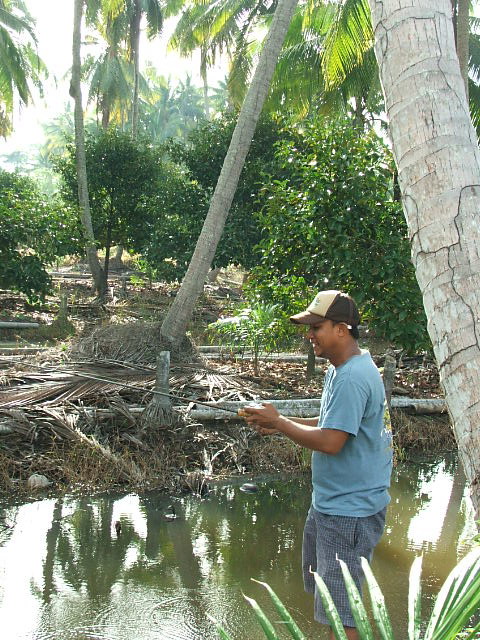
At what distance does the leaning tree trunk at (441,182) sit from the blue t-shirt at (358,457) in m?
0.79

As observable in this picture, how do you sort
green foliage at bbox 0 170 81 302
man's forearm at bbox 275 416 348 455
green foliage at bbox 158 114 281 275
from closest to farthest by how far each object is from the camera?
man's forearm at bbox 275 416 348 455, green foliage at bbox 0 170 81 302, green foliage at bbox 158 114 281 275

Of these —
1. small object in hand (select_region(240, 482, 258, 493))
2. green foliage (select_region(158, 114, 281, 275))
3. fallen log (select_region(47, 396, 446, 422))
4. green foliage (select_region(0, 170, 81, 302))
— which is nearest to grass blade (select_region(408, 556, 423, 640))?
fallen log (select_region(47, 396, 446, 422))

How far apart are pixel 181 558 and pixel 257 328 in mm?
4210

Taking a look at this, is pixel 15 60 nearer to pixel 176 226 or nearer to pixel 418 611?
pixel 176 226

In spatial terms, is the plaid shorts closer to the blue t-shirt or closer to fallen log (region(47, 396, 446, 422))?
the blue t-shirt

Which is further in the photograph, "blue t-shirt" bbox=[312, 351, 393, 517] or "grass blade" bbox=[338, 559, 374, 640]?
"blue t-shirt" bbox=[312, 351, 393, 517]

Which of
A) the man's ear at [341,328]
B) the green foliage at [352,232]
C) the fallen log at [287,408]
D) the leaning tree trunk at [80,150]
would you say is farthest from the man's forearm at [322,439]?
the leaning tree trunk at [80,150]

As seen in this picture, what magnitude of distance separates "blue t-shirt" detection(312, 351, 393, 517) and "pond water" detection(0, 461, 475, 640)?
164 centimetres

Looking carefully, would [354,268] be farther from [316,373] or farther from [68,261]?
[68,261]

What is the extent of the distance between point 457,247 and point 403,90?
0.56m

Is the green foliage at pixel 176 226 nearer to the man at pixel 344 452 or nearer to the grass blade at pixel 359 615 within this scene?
the man at pixel 344 452

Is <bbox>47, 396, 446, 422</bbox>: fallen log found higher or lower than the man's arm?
lower

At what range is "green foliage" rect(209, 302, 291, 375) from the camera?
9.26 metres

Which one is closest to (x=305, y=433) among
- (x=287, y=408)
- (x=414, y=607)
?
(x=414, y=607)
